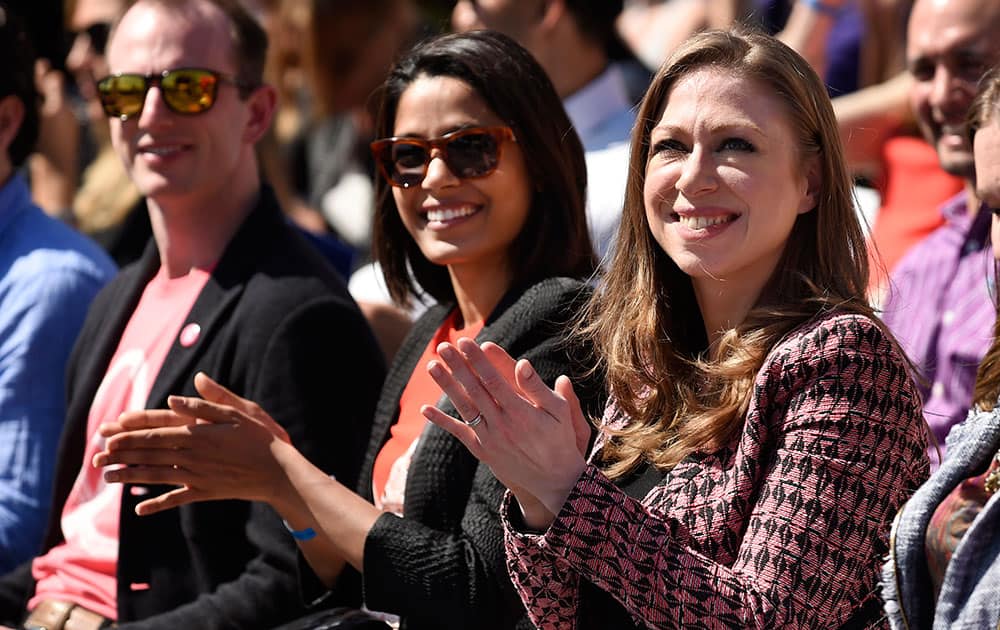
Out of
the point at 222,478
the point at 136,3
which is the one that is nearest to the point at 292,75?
the point at 136,3

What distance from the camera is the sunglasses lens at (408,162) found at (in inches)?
135

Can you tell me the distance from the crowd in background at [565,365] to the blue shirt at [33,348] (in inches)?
0.4

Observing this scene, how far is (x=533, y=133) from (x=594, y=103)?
5.84 ft

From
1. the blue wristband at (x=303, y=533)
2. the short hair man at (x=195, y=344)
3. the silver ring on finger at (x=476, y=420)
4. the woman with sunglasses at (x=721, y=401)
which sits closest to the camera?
the woman with sunglasses at (x=721, y=401)

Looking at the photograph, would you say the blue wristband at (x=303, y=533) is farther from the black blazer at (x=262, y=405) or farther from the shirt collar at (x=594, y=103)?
the shirt collar at (x=594, y=103)

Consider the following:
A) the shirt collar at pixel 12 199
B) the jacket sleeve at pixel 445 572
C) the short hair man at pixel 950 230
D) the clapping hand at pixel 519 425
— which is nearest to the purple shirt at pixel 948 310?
the short hair man at pixel 950 230

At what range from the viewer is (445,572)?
298 cm

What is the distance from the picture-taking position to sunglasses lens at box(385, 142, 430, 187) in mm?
3439

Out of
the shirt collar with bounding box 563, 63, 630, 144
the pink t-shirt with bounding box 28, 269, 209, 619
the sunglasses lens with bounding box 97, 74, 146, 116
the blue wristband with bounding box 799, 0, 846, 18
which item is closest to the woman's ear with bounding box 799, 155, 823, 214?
the pink t-shirt with bounding box 28, 269, 209, 619

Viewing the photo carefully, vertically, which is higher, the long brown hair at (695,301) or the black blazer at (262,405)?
the long brown hair at (695,301)

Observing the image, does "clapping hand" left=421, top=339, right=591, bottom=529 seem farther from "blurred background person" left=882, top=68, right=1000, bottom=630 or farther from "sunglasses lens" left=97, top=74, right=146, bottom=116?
"sunglasses lens" left=97, top=74, right=146, bottom=116

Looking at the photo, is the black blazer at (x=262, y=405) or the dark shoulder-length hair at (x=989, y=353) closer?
the dark shoulder-length hair at (x=989, y=353)

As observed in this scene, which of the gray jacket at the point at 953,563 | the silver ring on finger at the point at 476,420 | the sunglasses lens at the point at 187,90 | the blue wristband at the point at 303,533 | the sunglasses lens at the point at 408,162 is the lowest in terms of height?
the blue wristband at the point at 303,533

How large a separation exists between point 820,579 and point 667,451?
0.40 m
